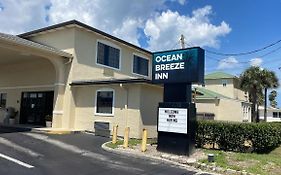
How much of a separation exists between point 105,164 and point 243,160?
530cm

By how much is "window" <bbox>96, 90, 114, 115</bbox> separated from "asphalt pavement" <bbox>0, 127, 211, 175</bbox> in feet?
13.1

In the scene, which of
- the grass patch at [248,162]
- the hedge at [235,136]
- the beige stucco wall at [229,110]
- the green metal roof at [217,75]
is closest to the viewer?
the grass patch at [248,162]

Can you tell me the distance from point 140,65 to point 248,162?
17379mm

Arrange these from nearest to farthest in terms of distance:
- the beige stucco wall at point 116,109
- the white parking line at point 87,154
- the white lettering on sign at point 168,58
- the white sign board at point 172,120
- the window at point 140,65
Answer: the white parking line at point 87,154, the white sign board at point 172,120, the white lettering on sign at point 168,58, the beige stucco wall at point 116,109, the window at point 140,65

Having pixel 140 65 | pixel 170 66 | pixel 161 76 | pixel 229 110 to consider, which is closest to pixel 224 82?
pixel 229 110

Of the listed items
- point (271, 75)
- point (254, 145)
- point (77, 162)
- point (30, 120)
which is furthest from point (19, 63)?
point (271, 75)

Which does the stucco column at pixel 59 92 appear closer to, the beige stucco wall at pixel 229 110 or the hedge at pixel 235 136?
the hedge at pixel 235 136

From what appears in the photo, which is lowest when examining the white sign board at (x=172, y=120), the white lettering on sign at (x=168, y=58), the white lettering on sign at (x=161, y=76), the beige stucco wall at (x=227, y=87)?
the white sign board at (x=172, y=120)

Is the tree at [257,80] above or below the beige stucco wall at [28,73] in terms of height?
above

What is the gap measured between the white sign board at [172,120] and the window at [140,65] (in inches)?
528

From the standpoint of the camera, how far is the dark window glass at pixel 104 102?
58.6 feet

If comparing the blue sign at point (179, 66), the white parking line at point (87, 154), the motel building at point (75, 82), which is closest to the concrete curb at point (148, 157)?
the white parking line at point (87, 154)

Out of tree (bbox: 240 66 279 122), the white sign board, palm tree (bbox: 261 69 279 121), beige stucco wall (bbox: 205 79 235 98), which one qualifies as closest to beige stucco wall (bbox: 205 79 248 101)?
beige stucco wall (bbox: 205 79 235 98)

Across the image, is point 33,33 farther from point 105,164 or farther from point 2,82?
point 105,164
